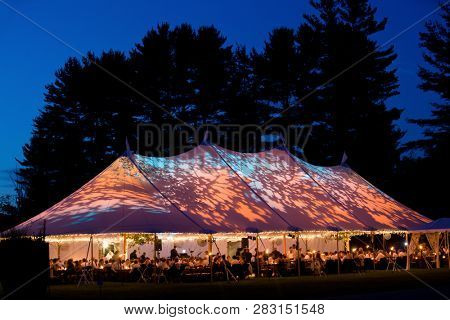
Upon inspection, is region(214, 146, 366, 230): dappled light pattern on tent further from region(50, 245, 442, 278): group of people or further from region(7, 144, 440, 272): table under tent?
region(50, 245, 442, 278): group of people

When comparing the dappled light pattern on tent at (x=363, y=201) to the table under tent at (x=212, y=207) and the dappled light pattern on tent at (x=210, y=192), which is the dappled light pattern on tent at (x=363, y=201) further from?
the dappled light pattern on tent at (x=210, y=192)

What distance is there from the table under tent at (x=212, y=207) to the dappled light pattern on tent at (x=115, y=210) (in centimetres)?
3

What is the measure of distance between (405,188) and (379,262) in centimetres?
1493

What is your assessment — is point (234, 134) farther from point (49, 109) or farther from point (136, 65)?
point (49, 109)

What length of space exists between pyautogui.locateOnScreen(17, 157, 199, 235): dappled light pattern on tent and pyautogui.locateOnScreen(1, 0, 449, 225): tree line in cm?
2119

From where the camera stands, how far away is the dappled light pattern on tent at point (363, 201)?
25781 millimetres

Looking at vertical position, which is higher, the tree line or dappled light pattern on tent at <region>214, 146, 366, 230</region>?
the tree line

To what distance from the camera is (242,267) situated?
21.8m

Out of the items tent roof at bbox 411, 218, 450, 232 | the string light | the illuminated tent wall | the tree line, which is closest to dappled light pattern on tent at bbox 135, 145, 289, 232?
the illuminated tent wall

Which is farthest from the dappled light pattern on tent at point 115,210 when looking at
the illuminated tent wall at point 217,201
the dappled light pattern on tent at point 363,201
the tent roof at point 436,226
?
the tent roof at point 436,226

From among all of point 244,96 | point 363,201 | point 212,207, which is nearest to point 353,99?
point 244,96

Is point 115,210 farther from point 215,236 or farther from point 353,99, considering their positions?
point 353,99

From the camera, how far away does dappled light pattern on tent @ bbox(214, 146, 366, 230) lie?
23.4 meters

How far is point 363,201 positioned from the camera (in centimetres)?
2719
